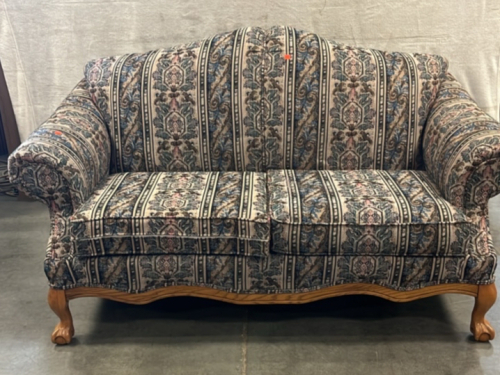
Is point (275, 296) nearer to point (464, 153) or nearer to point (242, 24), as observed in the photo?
point (464, 153)

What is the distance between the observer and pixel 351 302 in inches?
74.2

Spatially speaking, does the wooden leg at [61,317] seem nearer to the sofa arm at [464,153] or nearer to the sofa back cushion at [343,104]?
the sofa back cushion at [343,104]

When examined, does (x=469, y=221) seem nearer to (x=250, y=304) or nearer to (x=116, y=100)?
(x=250, y=304)

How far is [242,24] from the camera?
236 cm

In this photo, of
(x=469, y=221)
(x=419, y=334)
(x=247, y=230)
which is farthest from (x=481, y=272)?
(x=247, y=230)

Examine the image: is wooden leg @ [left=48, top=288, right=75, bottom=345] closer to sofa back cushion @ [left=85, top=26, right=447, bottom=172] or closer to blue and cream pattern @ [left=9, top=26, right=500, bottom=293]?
blue and cream pattern @ [left=9, top=26, right=500, bottom=293]

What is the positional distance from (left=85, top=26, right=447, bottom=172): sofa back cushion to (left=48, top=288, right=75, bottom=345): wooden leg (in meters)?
0.62

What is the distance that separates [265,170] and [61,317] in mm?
962

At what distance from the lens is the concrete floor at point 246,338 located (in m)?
1.58

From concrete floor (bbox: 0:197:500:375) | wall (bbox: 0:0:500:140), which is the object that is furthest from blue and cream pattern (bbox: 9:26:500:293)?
wall (bbox: 0:0:500:140)

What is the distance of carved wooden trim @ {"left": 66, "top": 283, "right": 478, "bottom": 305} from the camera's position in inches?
66.3

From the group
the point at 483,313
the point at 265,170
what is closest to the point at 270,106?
the point at 265,170

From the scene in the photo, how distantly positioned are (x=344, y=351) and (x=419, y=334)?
0.28m

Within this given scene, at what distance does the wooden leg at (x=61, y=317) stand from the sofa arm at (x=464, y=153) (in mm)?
1358
